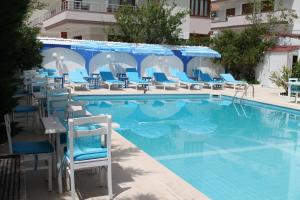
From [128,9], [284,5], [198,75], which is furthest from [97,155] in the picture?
[284,5]

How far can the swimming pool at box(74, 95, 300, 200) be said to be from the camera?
738 centimetres

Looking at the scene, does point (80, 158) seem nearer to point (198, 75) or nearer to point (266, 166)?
point (266, 166)

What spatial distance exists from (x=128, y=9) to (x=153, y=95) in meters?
10.2

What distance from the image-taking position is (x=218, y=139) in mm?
11086

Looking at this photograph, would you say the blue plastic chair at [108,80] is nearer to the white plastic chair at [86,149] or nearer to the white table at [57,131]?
the white table at [57,131]

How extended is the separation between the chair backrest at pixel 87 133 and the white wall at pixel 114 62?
16.9 m

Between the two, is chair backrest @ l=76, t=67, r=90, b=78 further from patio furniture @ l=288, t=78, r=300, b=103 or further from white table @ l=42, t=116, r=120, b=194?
white table @ l=42, t=116, r=120, b=194

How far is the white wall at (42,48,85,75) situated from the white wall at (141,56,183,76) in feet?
12.7

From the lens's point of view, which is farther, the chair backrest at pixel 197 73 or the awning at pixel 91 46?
the chair backrest at pixel 197 73

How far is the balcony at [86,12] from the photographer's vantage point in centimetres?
2714

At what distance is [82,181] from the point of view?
19.2 feet

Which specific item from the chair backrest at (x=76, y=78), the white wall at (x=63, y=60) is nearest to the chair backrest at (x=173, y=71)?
the white wall at (x=63, y=60)

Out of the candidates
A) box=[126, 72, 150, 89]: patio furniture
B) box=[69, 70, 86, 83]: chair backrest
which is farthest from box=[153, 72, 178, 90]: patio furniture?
box=[69, 70, 86, 83]: chair backrest

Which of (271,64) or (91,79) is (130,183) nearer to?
(91,79)
